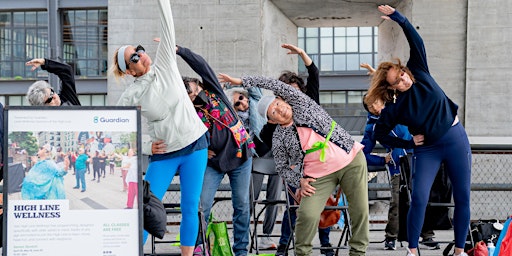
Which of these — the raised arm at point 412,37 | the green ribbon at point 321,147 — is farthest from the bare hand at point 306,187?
the raised arm at point 412,37

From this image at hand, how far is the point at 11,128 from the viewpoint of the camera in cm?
468

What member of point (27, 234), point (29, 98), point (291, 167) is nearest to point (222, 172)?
point (291, 167)

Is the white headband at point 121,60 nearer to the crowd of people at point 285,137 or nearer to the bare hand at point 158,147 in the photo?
the crowd of people at point 285,137

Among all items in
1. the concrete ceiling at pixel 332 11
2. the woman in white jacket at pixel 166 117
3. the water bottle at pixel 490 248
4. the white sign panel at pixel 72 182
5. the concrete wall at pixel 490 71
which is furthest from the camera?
the concrete ceiling at pixel 332 11

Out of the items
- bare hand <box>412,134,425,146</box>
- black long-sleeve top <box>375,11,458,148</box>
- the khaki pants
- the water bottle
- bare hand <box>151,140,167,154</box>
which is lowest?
the water bottle

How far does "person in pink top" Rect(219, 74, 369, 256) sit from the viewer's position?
597cm

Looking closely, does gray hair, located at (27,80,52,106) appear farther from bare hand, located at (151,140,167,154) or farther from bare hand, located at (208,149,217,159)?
bare hand, located at (208,149,217,159)

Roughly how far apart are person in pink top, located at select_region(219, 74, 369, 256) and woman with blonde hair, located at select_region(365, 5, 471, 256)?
629 millimetres

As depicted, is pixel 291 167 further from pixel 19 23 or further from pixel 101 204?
pixel 19 23

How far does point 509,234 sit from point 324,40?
44.8 metres

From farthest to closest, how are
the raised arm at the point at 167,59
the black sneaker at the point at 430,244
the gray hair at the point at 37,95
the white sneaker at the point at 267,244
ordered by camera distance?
1. the white sneaker at the point at 267,244
2. the black sneaker at the point at 430,244
3. the gray hair at the point at 37,95
4. the raised arm at the point at 167,59

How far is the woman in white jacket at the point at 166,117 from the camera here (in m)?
5.62

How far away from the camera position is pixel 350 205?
6.15 m

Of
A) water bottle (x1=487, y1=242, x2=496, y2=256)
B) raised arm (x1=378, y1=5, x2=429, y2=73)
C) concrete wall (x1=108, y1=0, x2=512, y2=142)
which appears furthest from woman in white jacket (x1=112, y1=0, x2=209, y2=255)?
concrete wall (x1=108, y1=0, x2=512, y2=142)
